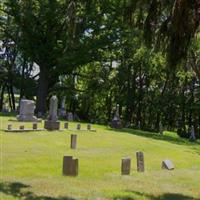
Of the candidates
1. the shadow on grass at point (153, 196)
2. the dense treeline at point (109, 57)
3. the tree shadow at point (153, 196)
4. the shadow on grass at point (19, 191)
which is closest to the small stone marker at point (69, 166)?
the tree shadow at point (153, 196)

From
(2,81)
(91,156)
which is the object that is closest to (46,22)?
(2,81)

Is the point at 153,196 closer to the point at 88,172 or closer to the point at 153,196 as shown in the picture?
the point at 153,196

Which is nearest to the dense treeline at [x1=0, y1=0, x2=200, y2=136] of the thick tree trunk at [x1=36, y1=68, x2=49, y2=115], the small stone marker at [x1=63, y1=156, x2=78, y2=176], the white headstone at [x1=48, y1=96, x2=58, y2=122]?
the thick tree trunk at [x1=36, y1=68, x2=49, y2=115]

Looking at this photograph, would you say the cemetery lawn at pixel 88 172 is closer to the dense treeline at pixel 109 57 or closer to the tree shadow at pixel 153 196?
the tree shadow at pixel 153 196

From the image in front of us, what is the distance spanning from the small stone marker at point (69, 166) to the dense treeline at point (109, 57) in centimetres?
303

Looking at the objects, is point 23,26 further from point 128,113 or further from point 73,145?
point 73,145

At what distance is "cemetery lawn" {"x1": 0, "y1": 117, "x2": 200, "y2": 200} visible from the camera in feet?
32.1

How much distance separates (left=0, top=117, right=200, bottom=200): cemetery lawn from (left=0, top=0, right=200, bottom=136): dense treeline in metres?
2.79

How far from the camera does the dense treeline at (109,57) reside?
1119cm

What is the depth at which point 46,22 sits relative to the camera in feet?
145

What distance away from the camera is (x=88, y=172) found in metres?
13.9

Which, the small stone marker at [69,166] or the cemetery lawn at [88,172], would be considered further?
the small stone marker at [69,166]

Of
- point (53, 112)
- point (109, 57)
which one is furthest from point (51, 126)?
point (109, 57)

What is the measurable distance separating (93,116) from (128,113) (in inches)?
230
